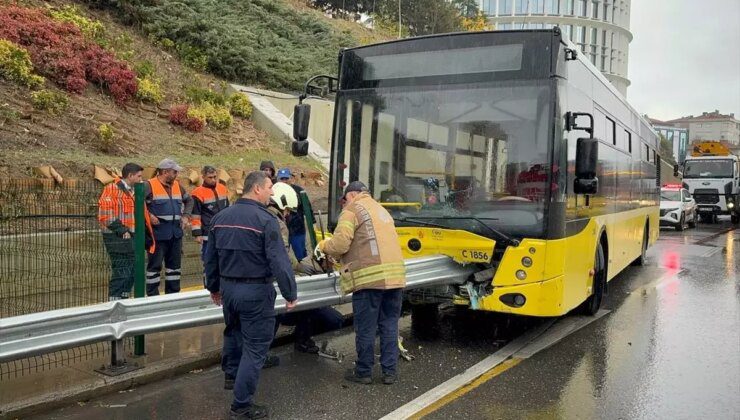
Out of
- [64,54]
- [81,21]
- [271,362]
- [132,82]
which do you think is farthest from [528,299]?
[81,21]

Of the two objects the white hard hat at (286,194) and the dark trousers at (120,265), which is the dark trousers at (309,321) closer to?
the dark trousers at (120,265)

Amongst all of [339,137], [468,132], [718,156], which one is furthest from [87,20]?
[718,156]

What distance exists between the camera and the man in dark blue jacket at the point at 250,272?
4.55 meters

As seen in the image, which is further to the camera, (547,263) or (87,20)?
(87,20)

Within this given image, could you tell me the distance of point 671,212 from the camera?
2458 centimetres

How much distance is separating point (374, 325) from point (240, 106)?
42.9 feet

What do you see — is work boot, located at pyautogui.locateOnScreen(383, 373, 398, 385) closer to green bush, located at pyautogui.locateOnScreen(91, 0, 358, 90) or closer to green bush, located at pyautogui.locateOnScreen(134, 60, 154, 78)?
green bush, located at pyautogui.locateOnScreen(134, 60, 154, 78)

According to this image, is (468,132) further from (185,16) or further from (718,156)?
(718,156)

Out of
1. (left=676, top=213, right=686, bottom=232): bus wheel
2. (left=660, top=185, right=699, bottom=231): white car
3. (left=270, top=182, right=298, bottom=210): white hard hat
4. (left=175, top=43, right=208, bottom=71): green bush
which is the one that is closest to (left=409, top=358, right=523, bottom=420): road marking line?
(left=270, top=182, right=298, bottom=210): white hard hat

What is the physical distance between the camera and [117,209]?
21.7ft

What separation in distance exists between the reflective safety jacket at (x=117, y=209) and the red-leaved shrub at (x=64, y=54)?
7798 millimetres

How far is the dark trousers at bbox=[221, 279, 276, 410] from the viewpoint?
457cm

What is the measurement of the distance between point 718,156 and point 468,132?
2950 centimetres

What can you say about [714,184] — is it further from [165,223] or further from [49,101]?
[165,223]
